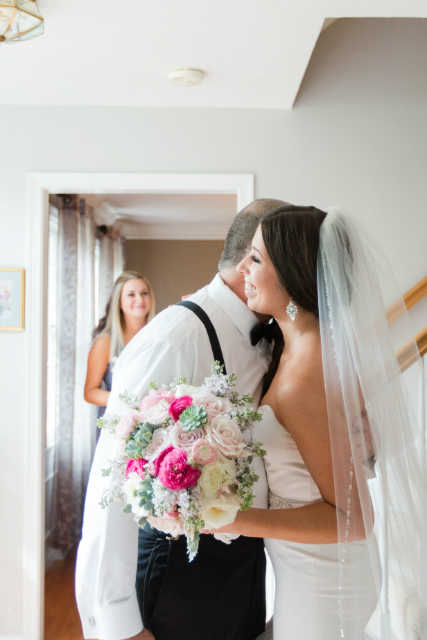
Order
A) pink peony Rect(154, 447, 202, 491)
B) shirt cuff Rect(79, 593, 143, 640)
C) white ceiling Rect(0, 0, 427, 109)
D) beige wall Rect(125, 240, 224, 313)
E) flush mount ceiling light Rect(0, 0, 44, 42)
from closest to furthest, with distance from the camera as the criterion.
Result: pink peony Rect(154, 447, 202, 491) → shirt cuff Rect(79, 593, 143, 640) → flush mount ceiling light Rect(0, 0, 44, 42) → white ceiling Rect(0, 0, 427, 109) → beige wall Rect(125, 240, 224, 313)

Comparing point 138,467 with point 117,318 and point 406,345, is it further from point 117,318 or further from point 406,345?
point 117,318

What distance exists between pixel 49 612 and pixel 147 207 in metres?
3.90

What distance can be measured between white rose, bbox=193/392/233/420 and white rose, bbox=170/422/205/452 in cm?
4

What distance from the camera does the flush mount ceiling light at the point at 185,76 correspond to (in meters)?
2.37

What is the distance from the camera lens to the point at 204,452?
3.13ft

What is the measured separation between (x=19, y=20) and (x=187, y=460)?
1.54 m

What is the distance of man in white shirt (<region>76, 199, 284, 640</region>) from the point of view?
1.17 m

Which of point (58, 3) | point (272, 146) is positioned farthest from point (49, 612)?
point (58, 3)

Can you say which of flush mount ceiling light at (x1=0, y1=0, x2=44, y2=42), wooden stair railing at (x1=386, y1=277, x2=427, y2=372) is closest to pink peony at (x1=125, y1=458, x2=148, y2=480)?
wooden stair railing at (x1=386, y1=277, x2=427, y2=372)

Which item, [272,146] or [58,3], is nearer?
[58,3]

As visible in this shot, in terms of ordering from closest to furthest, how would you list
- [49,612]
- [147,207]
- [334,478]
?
[334,478] → [49,612] → [147,207]

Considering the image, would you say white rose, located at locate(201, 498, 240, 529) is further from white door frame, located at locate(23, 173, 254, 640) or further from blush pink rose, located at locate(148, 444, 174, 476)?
white door frame, located at locate(23, 173, 254, 640)

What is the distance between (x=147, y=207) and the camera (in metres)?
5.78

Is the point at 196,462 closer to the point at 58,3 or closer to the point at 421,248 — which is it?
the point at 58,3
